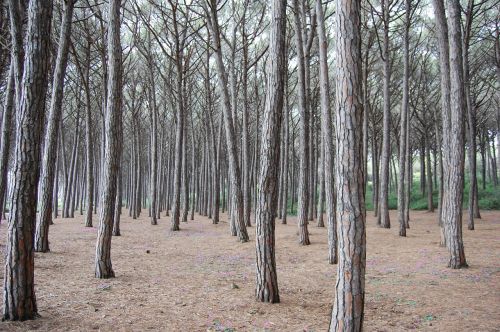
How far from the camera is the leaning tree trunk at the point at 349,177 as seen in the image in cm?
307

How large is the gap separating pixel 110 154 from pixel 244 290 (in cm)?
310

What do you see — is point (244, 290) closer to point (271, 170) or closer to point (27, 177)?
point (271, 170)

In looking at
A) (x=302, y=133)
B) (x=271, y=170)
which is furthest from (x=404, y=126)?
(x=271, y=170)

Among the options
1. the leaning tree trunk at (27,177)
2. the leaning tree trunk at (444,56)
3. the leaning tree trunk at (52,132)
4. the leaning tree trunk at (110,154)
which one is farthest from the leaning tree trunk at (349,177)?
the leaning tree trunk at (52,132)

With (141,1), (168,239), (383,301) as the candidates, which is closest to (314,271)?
(383,301)

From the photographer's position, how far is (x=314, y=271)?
690cm

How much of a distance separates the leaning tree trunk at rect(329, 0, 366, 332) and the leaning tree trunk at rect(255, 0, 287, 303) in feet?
5.46

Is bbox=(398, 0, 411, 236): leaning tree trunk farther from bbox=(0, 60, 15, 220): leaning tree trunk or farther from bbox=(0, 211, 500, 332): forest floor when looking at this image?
bbox=(0, 60, 15, 220): leaning tree trunk

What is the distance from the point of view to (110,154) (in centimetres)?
604

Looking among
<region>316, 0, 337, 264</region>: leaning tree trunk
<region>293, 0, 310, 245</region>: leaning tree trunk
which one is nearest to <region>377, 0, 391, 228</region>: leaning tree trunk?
<region>293, 0, 310, 245</region>: leaning tree trunk

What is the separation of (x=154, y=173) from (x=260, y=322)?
1212 cm

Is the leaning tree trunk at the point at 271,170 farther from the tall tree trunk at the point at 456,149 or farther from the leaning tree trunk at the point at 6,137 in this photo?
the leaning tree trunk at the point at 6,137

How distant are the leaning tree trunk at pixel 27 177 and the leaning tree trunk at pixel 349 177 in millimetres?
3186

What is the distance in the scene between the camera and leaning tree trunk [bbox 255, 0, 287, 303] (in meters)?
4.83
